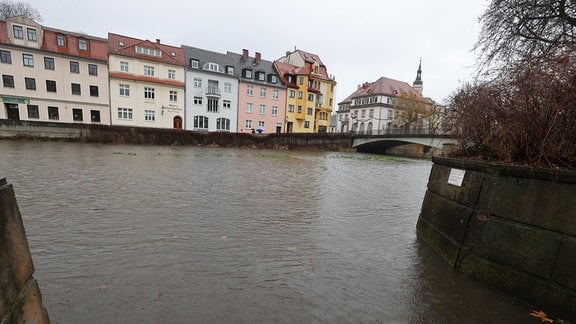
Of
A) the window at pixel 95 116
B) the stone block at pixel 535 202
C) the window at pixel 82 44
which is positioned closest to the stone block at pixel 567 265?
the stone block at pixel 535 202

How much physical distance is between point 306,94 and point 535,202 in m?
51.8

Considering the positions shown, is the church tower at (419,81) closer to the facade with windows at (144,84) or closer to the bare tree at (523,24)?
the facade with windows at (144,84)

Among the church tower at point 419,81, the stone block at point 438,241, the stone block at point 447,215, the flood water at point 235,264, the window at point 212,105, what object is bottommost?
the flood water at point 235,264

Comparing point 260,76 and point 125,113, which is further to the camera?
point 260,76

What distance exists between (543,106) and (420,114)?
6186cm

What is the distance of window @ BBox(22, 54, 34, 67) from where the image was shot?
35188mm

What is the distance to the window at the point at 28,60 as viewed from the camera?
3519 cm

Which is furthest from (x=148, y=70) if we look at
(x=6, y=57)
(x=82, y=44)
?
(x=6, y=57)

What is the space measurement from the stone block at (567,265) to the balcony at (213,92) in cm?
4529

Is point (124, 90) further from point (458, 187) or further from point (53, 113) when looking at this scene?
point (458, 187)

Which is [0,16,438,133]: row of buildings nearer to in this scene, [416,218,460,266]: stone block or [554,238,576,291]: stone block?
[416,218,460,266]: stone block

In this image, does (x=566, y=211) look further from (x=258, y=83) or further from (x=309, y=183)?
(x=258, y=83)

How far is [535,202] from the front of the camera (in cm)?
346

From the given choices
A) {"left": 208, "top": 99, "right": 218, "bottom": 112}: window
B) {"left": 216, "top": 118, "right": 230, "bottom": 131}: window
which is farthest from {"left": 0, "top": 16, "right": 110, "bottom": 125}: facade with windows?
{"left": 216, "top": 118, "right": 230, "bottom": 131}: window
